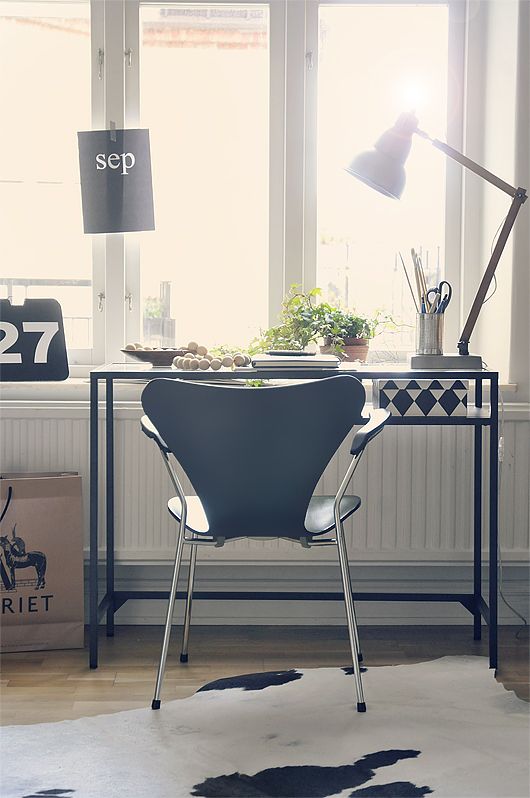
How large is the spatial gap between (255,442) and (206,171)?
1444 mm

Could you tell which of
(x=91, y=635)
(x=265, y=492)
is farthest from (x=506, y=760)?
(x=91, y=635)

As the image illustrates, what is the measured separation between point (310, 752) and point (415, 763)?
0.75ft

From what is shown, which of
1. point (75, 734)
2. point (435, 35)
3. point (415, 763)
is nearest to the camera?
point (415, 763)

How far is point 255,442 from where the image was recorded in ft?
7.09

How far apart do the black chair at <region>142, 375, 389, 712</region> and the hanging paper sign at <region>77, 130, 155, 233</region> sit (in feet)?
3.80

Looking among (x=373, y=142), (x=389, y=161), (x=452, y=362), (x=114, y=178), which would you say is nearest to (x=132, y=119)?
(x=114, y=178)

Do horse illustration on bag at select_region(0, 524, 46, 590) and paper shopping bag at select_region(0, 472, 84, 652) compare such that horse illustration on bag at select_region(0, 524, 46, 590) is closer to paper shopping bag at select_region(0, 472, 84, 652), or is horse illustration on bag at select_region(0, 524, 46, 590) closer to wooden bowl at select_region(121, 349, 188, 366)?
paper shopping bag at select_region(0, 472, 84, 652)

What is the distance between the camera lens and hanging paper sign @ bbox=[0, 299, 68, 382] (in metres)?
3.00

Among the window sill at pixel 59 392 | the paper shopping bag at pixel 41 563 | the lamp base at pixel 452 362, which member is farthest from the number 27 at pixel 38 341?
the lamp base at pixel 452 362

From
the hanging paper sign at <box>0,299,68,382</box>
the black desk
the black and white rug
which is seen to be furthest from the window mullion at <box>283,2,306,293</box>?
the black and white rug

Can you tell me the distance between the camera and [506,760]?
2064 millimetres

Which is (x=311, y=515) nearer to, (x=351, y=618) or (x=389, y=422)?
(x=351, y=618)

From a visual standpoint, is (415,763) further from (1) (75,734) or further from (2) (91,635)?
(2) (91,635)

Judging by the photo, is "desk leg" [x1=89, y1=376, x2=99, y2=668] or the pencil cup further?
the pencil cup
